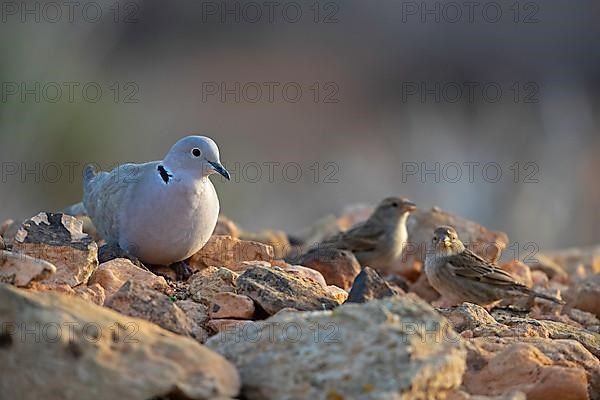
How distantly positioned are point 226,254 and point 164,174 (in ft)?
2.14

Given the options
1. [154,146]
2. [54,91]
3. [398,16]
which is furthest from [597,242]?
[398,16]

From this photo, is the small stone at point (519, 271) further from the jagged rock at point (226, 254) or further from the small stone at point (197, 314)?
the small stone at point (197, 314)

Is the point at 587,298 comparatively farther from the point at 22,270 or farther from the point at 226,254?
the point at 22,270

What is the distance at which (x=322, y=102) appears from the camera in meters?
21.0

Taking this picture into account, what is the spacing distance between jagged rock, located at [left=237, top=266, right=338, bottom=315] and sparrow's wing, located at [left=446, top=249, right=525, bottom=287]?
234cm

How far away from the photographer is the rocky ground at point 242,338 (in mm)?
3686

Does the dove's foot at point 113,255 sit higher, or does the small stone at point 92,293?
the small stone at point 92,293

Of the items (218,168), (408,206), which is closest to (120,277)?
(218,168)

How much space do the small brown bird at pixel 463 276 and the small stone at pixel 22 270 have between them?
3.55 m

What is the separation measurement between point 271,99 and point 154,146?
16.0 feet

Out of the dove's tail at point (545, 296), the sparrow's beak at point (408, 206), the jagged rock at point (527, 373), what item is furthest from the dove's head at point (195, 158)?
the sparrow's beak at point (408, 206)

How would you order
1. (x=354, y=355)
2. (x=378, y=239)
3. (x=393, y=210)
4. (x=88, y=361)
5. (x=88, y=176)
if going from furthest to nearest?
(x=393, y=210)
(x=378, y=239)
(x=88, y=176)
(x=354, y=355)
(x=88, y=361)

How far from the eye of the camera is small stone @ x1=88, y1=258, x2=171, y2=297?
5.31 meters

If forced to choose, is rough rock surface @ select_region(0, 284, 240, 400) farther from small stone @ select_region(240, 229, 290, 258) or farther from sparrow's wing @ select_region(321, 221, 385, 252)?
sparrow's wing @ select_region(321, 221, 385, 252)
